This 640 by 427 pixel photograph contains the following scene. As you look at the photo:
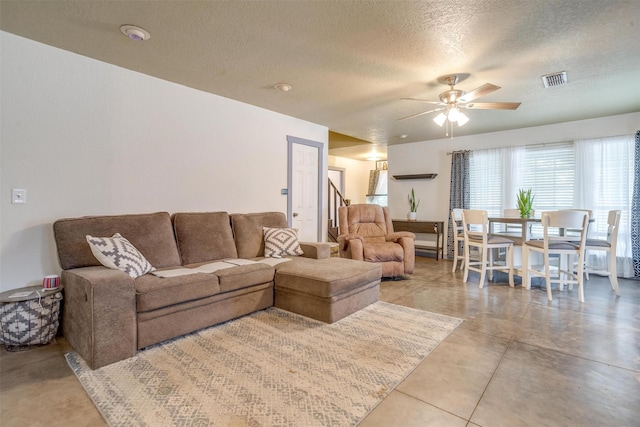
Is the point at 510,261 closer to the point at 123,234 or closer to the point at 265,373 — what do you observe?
the point at 265,373

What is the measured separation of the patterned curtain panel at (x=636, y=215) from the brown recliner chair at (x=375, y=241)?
10.1 feet

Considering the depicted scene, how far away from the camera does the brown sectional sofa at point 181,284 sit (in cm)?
201

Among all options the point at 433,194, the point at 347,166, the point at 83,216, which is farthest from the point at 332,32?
the point at 347,166

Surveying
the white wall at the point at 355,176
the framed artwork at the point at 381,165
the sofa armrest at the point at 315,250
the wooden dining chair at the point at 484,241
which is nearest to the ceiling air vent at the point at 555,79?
the wooden dining chair at the point at 484,241

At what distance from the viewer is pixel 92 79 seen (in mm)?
2799

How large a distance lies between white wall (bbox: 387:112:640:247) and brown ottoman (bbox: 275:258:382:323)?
145 inches

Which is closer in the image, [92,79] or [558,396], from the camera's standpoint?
[558,396]

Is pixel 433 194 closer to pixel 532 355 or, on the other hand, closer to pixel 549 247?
pixel 549 247

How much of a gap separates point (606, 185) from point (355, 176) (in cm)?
567

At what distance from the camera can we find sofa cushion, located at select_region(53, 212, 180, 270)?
2.43 metres

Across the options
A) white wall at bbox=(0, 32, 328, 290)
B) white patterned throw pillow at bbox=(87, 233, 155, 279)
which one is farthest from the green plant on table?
white patterned throw pillow at bbox=(87, 233, 155, 279)

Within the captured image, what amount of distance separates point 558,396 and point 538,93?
332 centimetres

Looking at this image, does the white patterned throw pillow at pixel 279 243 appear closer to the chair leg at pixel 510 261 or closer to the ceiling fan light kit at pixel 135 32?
the ceiling fan light kit at pixel 135 32

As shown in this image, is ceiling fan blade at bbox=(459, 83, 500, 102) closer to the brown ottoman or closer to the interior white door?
the brown ottoman
